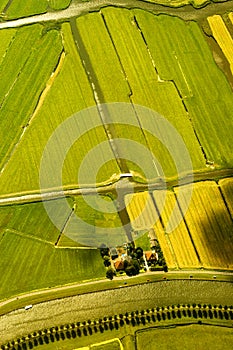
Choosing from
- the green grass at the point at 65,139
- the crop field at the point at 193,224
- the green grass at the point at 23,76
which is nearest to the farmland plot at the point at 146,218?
the crop field at the point at 193,224

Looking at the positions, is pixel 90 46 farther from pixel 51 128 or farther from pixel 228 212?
pixel 228 212

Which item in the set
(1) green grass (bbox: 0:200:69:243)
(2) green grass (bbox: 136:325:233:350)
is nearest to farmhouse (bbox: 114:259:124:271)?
(2) green grass (bbox: 136:325:233:350)

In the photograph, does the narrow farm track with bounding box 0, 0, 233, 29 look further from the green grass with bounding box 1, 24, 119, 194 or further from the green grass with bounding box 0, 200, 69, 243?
the green grass with bounding box 0, 200, 69, 243

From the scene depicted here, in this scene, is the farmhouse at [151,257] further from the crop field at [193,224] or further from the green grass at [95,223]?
the green grass at [95,223]

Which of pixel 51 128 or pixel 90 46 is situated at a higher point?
pixel 90 46

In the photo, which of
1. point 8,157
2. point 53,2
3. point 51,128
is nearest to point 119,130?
point 51,128

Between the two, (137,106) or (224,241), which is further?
(137,106)
